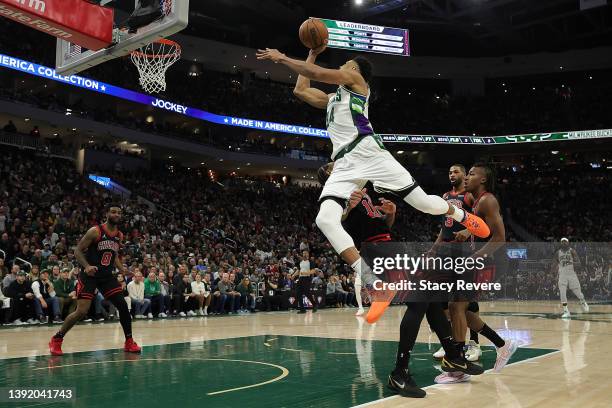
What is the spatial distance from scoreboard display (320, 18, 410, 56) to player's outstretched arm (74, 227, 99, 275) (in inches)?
814

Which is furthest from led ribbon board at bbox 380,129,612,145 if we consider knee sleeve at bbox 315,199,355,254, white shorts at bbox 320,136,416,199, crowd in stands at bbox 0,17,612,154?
knee sleeve at bbox 315,199,355,254

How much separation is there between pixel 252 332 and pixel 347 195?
22.2 ft

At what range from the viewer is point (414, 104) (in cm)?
4212

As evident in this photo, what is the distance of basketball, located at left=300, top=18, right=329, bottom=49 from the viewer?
461 centimetres

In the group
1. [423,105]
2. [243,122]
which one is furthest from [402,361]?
[423,105]

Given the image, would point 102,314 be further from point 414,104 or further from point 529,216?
point 414,104

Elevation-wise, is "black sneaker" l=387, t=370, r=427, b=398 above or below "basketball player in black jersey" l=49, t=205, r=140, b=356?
below

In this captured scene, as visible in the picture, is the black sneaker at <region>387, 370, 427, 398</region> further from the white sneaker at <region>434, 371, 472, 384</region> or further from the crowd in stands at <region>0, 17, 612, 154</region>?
the crowd in stands at <region>0, 17, 612, 154</region>

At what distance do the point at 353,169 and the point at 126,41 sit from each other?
154 inches

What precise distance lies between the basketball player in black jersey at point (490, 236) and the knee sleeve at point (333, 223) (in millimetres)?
1739

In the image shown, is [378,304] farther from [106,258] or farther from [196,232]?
[196,232]

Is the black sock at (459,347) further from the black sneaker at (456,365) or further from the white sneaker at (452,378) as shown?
the white sneaker at (452,378)

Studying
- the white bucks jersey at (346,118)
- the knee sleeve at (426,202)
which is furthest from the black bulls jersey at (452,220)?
the white bucks jersey at (346,118)

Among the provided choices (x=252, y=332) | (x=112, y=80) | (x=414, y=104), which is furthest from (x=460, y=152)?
(x=252, y=332)
